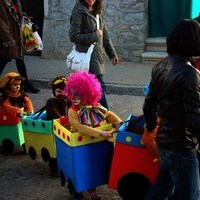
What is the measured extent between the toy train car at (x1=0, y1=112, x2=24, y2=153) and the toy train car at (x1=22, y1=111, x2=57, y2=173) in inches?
9.3

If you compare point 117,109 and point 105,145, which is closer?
point 105,145

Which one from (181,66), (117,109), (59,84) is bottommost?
(117,109)

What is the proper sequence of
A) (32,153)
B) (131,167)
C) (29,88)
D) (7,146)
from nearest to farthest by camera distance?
(131,167) → (32,153) → (7,146) → (29,88)

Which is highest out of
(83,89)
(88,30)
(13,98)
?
(88,30)

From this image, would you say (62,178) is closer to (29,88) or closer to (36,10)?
(29,88)

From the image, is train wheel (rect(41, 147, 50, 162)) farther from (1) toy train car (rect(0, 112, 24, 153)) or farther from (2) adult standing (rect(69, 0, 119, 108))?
(2) adult standing (rect(69, 0, 119, 108))

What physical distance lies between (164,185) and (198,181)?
0.28 m

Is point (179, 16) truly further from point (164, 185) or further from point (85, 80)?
point (164, 185)

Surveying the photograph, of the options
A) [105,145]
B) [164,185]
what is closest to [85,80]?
[105,145]

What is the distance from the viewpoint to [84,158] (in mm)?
3496

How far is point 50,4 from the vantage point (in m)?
8.61

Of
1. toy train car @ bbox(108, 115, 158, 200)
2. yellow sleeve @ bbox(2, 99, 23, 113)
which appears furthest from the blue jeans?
yellow sleeve @ bbox(2, 99, 23, 113)

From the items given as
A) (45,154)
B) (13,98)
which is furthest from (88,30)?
(45,154)

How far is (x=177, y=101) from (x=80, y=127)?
3.33ft
